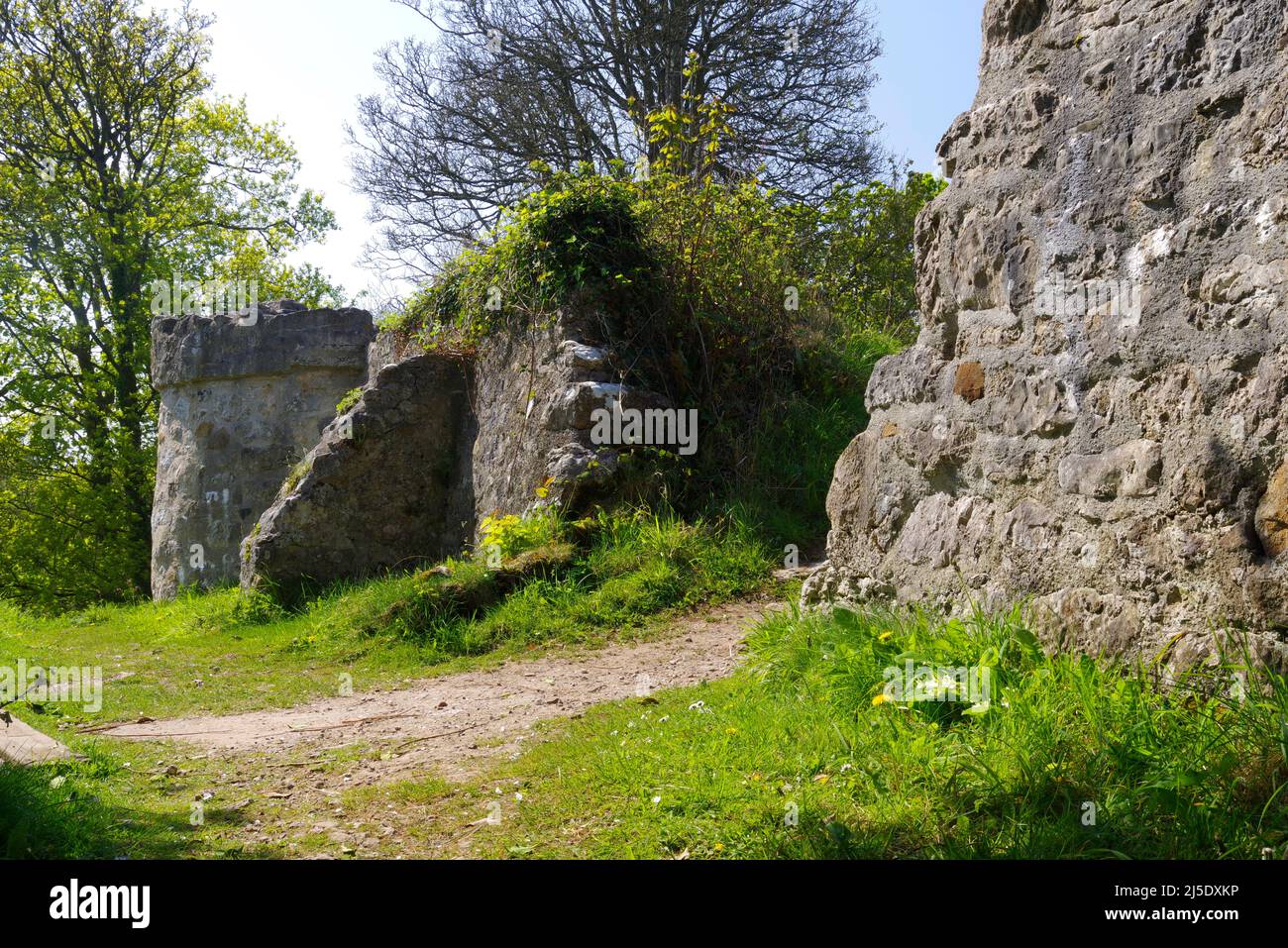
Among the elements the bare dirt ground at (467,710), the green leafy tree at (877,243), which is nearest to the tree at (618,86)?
the green leafy tree at (877,243)

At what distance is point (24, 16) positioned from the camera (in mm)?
17328

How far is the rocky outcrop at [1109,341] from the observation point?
3.26 meters

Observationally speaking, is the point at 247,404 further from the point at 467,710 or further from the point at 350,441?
the point at 467,710

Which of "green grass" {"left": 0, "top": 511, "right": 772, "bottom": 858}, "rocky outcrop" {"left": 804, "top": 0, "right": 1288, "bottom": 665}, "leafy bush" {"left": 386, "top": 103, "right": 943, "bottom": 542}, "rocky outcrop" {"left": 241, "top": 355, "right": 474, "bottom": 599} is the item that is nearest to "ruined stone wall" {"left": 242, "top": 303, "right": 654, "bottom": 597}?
"rocky outcrop" {"left": 241, "top": 355, "right": 474, "bottom": 599}

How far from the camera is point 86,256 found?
1780 cm

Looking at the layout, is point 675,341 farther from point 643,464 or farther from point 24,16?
point 24,16

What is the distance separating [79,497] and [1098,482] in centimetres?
1732

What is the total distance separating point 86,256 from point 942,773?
18.6 m

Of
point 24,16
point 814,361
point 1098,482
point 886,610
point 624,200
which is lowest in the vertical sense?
point 886,610

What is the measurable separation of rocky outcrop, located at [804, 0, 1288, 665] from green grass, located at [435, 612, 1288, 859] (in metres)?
0.28

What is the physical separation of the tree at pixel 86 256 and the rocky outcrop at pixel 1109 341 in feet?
52.1

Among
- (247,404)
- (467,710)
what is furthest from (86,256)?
(467,710)

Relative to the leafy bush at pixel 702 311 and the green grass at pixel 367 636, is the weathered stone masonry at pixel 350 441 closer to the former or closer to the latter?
the leafy bush at pixel 702 311
